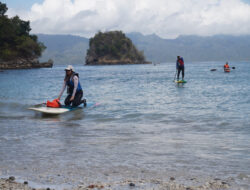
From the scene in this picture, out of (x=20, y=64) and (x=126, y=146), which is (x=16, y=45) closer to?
(x=20, y=64)

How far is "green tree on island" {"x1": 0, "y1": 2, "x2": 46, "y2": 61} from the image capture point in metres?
115

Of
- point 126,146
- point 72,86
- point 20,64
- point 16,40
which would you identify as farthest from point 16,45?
point 126,146

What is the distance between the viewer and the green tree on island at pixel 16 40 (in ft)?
376

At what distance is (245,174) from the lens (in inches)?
226

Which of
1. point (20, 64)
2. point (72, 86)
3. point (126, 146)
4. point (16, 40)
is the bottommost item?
point (126, 146)

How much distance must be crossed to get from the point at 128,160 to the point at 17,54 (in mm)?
122189

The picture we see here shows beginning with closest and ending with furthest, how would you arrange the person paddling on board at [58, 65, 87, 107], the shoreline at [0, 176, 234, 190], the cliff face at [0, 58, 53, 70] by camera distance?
the shoreline at [0, 176, 234, 190], the person paddling on board at [58, 65, 87, 107], the cliff face at [0, 58, 53, 70]

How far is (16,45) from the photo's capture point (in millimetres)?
122625

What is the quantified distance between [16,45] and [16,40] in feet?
7.38

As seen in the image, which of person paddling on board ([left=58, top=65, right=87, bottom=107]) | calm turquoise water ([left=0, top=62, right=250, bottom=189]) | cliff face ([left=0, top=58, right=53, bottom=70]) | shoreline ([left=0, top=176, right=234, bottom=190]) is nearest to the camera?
shoreline ([left=0, top=176, right=234, bottom=190])

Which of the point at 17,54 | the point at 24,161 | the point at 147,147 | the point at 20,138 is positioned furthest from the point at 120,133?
the point at 17,54

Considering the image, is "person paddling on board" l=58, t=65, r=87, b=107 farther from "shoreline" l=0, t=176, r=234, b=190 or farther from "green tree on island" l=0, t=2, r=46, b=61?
"green tree on island" l=0, t=2, r=46, b=61

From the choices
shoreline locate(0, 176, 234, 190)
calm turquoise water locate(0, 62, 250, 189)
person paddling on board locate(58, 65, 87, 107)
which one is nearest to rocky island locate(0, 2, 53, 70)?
person paddling on board locate(58, 65, 87, 107)

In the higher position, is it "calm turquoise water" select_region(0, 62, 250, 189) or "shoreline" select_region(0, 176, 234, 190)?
"shoreline" select_region(0, 176, 234, 190)
